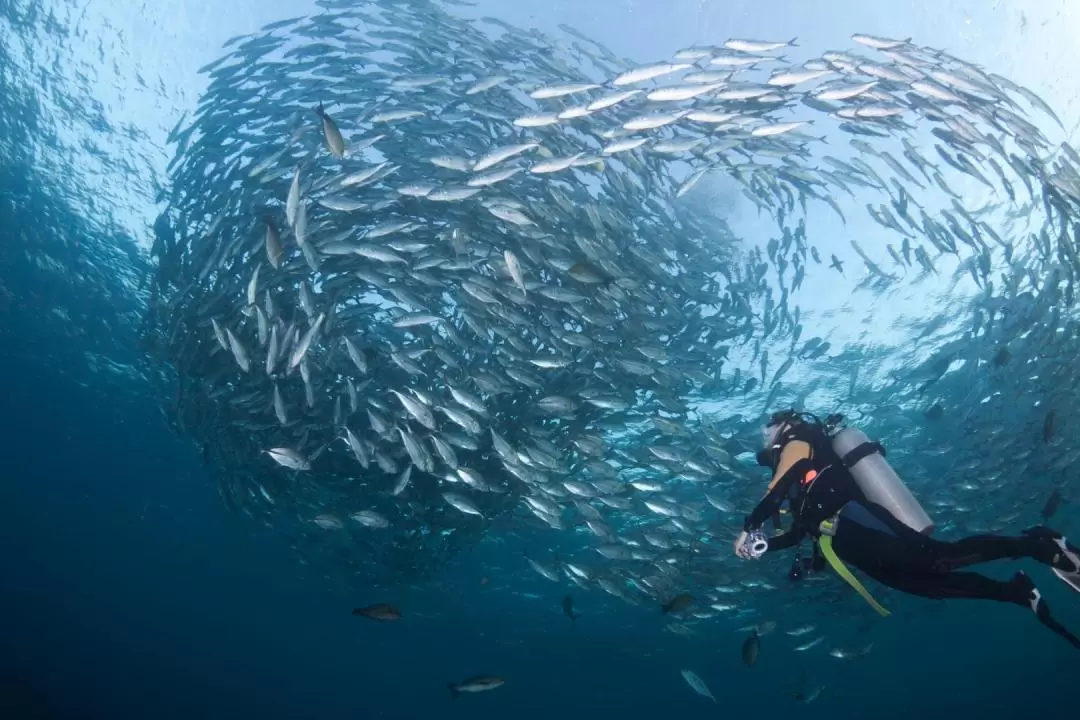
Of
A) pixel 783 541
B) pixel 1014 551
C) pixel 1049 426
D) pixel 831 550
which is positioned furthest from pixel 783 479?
pixel 1049 426

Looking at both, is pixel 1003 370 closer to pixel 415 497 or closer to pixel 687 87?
pixel 687 87

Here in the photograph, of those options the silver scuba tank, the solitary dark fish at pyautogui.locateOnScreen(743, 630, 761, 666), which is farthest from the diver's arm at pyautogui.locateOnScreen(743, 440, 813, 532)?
the solitary dark fish at pyautogui.locateOnScreen(743, 630, 761, 666)

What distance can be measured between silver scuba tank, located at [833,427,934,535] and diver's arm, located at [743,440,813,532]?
430 millimetres

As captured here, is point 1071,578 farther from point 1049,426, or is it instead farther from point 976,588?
point 1049,426

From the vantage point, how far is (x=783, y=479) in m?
5.73

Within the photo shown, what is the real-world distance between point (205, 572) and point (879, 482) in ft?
177

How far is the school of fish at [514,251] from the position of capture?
7625mm

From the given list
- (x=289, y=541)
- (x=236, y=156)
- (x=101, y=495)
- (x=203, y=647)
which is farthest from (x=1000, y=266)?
(x=203, y=647)

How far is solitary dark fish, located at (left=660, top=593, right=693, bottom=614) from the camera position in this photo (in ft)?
29.5

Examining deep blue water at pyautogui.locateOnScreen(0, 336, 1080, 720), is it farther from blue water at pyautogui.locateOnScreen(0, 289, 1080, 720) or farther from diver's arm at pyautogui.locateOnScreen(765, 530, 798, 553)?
diver's arm at pyautogui.locateOnScreen(765, 530, 798, 553)

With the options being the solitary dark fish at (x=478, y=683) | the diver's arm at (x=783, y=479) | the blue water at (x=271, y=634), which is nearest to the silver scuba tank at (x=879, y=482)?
the diver's arm at (x=783, y=479)

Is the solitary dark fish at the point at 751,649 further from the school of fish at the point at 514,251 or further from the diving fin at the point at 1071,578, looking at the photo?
the diving fin at the point at 1071,578

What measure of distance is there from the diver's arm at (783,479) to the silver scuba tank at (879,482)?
43 centimetres

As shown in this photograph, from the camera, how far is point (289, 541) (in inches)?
820
